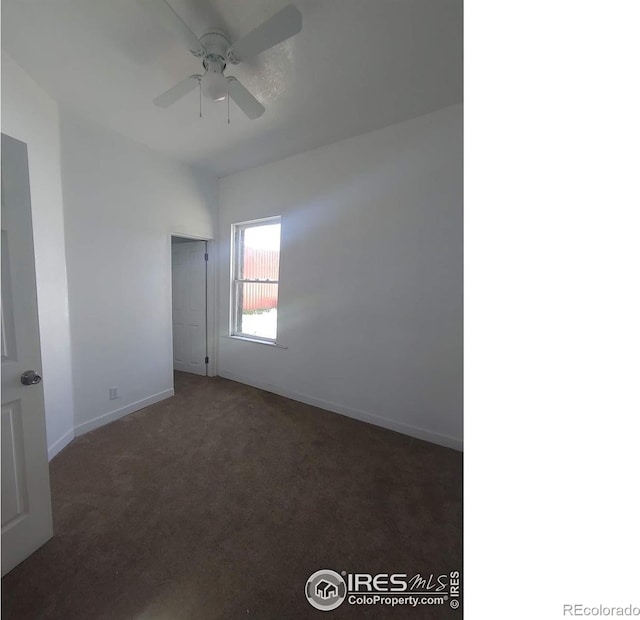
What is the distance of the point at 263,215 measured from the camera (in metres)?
3.27

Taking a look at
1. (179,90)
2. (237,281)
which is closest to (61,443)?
(237,281)

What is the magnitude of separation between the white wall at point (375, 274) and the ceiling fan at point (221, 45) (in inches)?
48.1

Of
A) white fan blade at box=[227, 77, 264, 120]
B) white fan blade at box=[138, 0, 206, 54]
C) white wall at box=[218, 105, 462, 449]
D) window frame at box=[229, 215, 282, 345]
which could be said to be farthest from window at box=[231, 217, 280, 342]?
white fan blade at box=[138, 0, 206, 54]

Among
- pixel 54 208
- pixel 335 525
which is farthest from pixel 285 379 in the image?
pixel 54 208

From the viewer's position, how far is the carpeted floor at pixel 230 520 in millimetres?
1147

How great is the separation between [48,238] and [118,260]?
61cm

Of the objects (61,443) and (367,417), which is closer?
(61,443)

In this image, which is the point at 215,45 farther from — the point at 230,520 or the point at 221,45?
the point at 230,520

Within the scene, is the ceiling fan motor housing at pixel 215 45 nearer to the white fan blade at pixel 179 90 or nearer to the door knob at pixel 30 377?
the white fan blade at pixel 179 90

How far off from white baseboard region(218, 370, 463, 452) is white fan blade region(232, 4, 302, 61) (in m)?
2.89

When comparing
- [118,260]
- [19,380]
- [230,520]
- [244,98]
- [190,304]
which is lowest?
[230,520]

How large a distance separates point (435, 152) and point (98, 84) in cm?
264

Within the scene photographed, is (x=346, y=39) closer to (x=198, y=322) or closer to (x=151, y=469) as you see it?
(x=151, y=469)

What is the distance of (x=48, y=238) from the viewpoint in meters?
2.03
